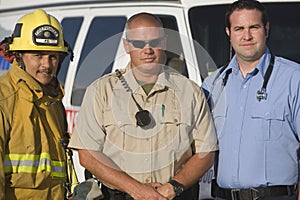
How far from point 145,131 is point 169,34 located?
1940 millimetres

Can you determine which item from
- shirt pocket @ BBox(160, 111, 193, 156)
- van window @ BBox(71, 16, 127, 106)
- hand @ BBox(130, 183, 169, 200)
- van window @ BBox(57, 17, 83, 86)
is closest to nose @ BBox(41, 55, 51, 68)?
shirt pocket @ BBox(160, 111, 193, 156)

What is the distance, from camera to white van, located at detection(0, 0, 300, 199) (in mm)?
6855

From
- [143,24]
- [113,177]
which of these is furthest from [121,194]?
[143,24]

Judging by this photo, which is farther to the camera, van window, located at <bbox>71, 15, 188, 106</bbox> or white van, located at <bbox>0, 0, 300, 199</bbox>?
van window, located at <bbox>71, 15, 188, 106</bbox>

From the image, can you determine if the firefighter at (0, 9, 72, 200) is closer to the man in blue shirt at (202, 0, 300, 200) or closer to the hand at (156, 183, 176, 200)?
the hand at (156, 183, 176, 200)

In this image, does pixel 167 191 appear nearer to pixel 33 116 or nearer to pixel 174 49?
pixel 33 116

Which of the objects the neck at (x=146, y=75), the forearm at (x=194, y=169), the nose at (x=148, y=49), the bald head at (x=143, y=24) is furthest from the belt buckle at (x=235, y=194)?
the bald head at (x=143, y=24)

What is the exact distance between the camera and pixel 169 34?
695 centimetres

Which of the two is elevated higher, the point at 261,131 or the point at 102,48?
the point at 102,48

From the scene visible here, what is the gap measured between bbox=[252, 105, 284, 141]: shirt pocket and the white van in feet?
4.25

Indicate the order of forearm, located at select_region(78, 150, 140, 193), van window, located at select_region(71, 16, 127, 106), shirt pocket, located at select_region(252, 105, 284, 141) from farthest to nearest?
van window, located at select_region(71, 16, 127, 106)
forearm, located at select_region(78, 150, 140, 193)
shirt pocket, located at select_region(252, 105, 284, 141)

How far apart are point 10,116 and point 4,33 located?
4352 mm

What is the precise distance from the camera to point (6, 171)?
4.67m

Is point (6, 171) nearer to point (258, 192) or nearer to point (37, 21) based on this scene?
point (37, 21)
